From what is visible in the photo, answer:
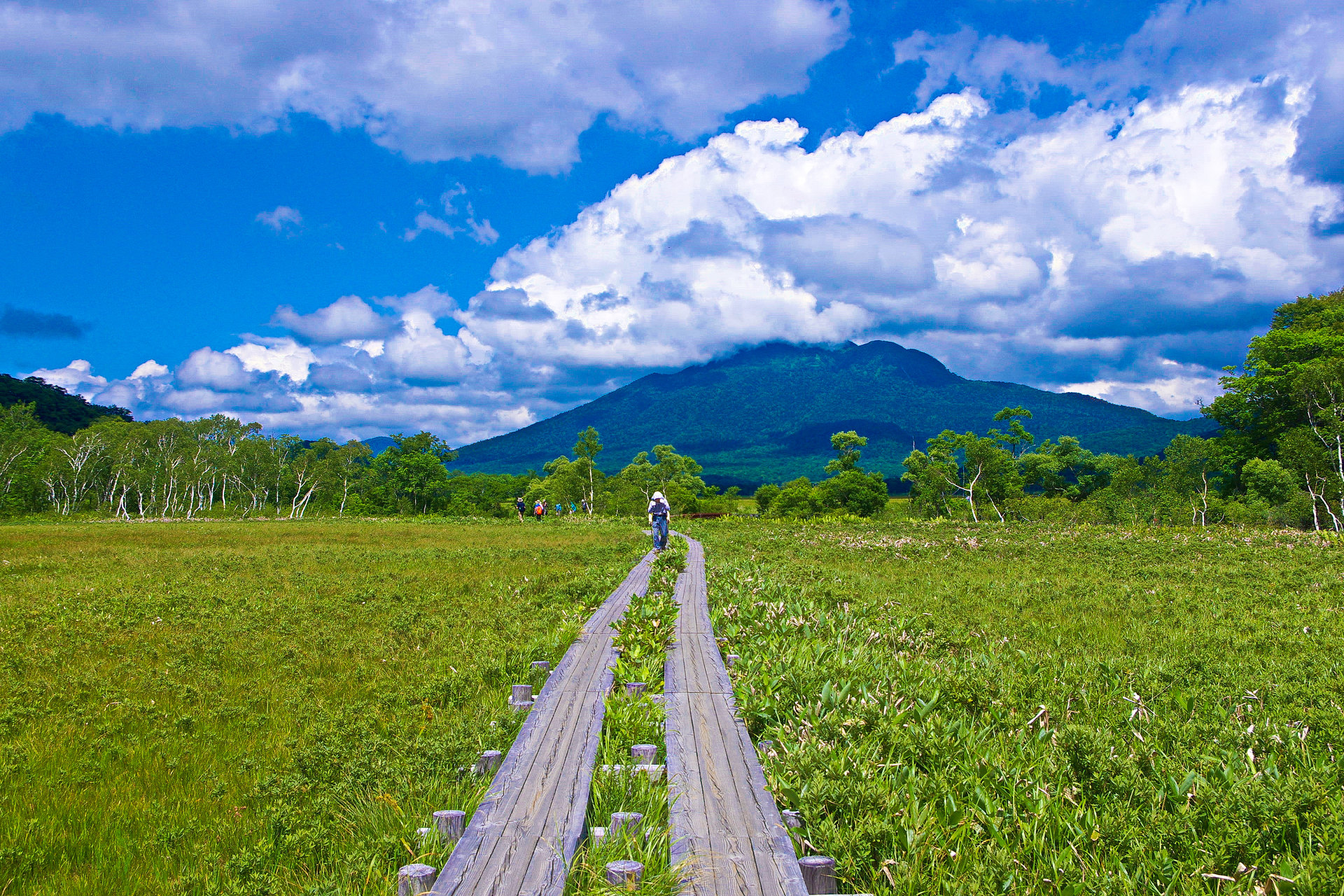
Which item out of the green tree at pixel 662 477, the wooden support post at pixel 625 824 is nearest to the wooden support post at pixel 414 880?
the wooden support post at pixel 625 824

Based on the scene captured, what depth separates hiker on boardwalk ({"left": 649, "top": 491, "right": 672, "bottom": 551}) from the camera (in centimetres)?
2109

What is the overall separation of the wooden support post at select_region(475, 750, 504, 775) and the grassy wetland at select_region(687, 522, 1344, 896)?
2101mm

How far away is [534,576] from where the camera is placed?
17.7 metres

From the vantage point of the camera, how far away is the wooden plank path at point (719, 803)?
352 cm

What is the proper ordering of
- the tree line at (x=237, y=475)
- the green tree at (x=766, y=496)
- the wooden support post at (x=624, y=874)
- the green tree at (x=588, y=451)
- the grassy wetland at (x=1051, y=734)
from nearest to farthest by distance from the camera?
the wooden support post at (x=624, y=874) < the grassy wetland at (x=1051, y=734) < the green tree at (x=588, y=451) < the tree line at (x=237, y=475) < the green tree at (x=766, y=496)

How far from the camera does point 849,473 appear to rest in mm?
79812

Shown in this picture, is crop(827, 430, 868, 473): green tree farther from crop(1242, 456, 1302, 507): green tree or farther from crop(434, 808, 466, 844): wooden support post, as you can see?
crop(434, 808, 466, 844): wooden support post

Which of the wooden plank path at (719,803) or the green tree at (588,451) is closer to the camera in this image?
the wooden plank path at (719,803)

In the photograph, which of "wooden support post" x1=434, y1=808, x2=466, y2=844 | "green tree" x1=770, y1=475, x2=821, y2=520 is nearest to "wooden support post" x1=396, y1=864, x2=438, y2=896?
"wooden support post" x1=434, y1=808, x2=466, y2=844

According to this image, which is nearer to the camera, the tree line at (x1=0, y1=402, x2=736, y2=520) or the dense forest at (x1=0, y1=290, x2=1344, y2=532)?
the dense forest at (x1=0, y1=290, x2=1344, y2=532)

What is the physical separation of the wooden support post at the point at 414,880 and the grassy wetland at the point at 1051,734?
→ 7.22 ft

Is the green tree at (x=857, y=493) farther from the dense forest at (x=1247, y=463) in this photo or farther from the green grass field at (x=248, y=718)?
the green grass field at (x=248, y=718)

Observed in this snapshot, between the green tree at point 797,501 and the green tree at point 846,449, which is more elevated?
the green tree at point 846,449

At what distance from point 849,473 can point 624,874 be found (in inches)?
3128
